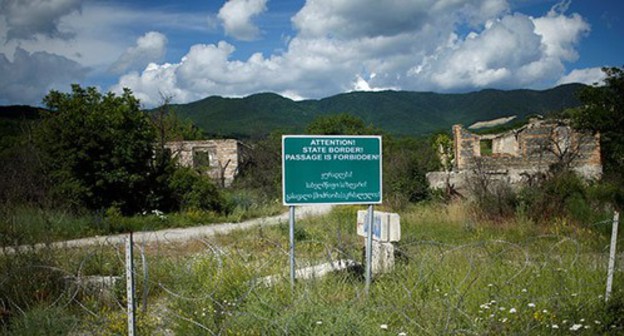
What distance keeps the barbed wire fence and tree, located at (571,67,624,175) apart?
14.0 meters

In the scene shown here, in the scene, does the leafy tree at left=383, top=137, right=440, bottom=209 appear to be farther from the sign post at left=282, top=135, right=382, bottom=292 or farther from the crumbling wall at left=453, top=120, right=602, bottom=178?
the sign post at left=282, top=135, right=382, bottom=292

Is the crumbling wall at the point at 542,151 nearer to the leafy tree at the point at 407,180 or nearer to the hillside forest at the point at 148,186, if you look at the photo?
the hillside forest at the point at 148,186

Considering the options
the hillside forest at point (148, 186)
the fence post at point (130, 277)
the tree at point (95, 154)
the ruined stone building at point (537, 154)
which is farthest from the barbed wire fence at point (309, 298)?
the ruined stone building at point (537, 154)

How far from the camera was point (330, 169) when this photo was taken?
562 centimetres

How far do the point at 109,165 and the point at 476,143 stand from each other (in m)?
15.1

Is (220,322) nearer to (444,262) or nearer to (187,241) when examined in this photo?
(444,262)

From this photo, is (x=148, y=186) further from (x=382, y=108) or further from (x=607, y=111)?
(x=382, y=108)

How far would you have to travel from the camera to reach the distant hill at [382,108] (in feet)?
317

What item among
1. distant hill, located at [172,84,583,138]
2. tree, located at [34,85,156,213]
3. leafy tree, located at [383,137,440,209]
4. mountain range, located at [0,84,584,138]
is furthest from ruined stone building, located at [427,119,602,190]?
distant hill, located at [172,84,583,138]

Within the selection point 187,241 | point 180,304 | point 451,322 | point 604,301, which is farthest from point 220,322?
point 187,241

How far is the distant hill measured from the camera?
96.7 meters

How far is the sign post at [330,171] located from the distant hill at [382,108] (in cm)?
8093

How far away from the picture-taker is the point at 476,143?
2094cm

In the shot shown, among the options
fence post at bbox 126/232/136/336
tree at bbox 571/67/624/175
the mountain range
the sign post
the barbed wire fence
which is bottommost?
the barbed wire fence
